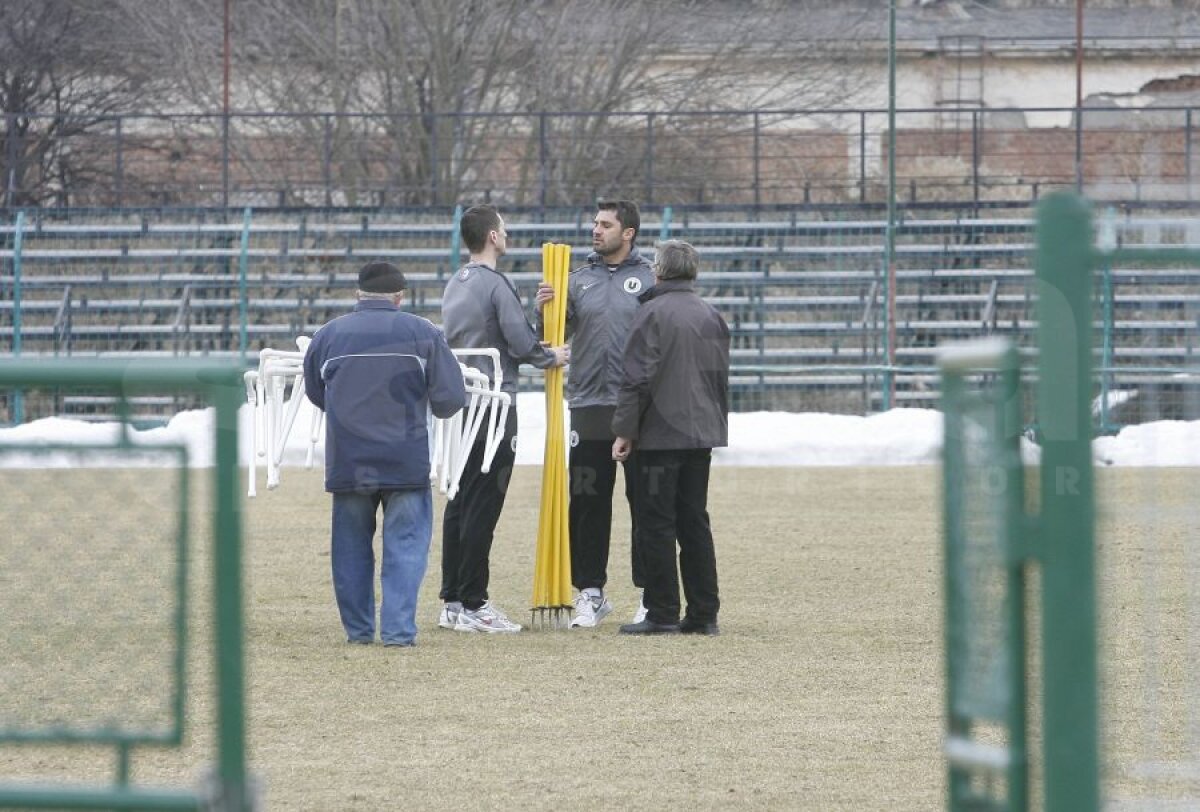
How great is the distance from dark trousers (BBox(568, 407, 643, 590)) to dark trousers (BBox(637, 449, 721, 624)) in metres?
0.33

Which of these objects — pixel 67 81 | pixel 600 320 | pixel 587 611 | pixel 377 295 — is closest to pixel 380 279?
pixel 377 295

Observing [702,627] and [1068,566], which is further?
[702,627]

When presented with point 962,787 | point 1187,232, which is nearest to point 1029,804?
point 962,787

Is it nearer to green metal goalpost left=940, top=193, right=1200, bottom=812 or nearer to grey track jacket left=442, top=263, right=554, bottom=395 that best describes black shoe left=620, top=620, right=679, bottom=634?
grey track jacket left=442, top=263, right=554, bottom=395

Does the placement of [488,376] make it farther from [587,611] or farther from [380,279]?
[587,611]

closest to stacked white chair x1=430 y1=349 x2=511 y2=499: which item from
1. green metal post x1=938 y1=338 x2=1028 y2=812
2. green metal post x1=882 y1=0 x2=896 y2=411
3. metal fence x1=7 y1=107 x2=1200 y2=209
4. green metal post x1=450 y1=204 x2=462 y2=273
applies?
green metal post x1=938 y1=338 x2=1028 y2=812

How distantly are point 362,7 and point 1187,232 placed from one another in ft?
89.9

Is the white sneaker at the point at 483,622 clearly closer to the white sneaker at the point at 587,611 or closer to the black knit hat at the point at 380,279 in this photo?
the white sneaker at the point at 587,611

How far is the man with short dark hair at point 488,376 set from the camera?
29.1 ft

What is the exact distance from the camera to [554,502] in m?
9.15

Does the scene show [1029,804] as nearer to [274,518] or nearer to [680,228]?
[274,518]

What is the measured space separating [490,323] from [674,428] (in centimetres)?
96

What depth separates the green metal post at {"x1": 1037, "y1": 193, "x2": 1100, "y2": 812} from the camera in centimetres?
346

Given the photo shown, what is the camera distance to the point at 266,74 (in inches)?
1200
